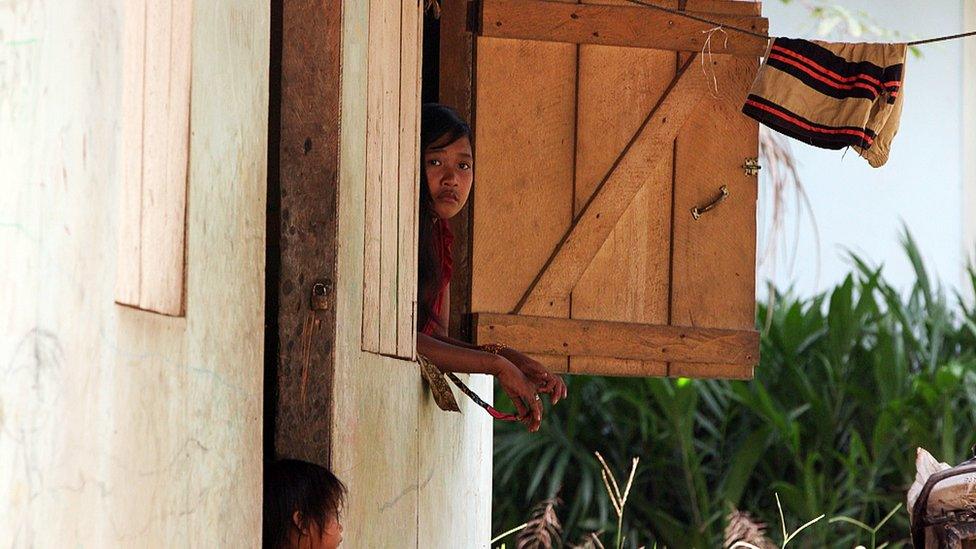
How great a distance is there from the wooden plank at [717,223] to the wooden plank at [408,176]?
1.07 m

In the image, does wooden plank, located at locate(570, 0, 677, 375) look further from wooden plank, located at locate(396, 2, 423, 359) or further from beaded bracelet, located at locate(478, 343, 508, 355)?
wooden plank, located at locate(396, 2, 423, 359)

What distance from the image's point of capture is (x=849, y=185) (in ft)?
33.8

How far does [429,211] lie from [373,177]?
1.10 m

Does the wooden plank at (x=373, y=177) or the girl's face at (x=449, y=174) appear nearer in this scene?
the wooden plank at (x=373, y=177)

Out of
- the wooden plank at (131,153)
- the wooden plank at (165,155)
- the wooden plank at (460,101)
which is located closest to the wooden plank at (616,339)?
the wooden plank at (460,101)

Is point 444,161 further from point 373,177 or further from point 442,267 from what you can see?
point 373,177

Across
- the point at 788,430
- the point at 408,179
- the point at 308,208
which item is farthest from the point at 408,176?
the point at 788,430

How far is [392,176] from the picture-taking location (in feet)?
10.9

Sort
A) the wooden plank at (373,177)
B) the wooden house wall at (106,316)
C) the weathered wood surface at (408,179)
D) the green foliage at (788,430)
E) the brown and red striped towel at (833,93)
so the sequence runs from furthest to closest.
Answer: the green foliage at (788,430)
the brown and red striped towel at (833,93)
the weathered wood surface at (408,179)
the wooden plank at (373,177)
the wooden house wall at (106,316)

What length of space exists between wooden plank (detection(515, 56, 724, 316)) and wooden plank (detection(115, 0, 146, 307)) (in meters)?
2.72

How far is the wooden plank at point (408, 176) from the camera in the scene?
344cm

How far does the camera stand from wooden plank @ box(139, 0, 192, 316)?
5.84ft

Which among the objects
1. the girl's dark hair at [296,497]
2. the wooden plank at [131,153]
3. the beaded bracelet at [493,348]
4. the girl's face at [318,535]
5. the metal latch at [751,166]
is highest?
the metal latch at [751,166]

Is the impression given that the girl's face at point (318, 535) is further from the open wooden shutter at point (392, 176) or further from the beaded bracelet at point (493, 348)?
the beaded bracelet at point (493, 348)
